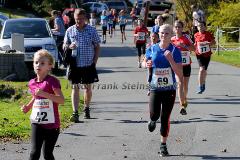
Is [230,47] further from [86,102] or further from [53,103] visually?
[53,103]

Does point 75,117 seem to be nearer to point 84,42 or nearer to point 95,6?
point 84,42

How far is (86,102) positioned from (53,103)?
4833 mm

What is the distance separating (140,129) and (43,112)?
4.15 meters

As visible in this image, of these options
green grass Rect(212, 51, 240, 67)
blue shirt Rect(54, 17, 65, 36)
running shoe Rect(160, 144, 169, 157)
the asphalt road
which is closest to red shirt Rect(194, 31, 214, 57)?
the asphalt road

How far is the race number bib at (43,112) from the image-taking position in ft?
26.1

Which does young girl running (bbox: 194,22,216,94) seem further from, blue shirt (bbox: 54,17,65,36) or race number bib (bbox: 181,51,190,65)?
blue shirt (bbox: 54,17,65,36)

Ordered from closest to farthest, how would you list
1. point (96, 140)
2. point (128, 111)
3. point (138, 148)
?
1. point (138, 148)
2. point (96, 140)
3. point (128, 111)

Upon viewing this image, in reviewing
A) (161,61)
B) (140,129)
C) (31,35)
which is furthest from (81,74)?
(31,35)

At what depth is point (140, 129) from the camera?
39.1ft

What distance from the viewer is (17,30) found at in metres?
22.4

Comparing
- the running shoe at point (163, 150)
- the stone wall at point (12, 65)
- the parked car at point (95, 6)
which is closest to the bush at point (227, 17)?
the stone wall at point (12, 65)

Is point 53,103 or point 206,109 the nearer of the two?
point 53,103

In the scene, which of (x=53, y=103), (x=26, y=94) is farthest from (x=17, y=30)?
(x=53, y=103)

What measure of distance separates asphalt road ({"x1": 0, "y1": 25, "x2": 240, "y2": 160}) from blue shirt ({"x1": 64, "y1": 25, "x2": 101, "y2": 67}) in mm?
1110
